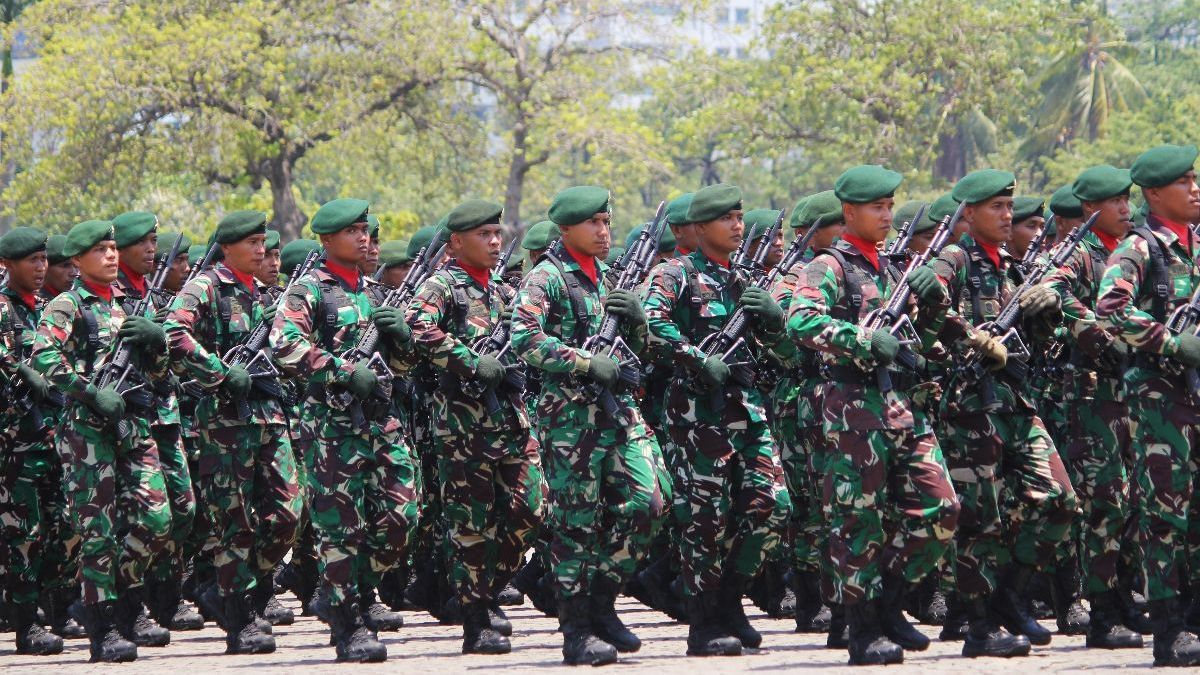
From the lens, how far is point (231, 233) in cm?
1105

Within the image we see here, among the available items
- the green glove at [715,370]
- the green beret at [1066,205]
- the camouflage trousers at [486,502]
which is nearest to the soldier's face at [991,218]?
the green glove at [715,370]

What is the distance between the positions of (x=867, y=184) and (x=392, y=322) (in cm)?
239

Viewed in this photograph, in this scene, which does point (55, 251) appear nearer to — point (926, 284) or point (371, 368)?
point (371, 368)

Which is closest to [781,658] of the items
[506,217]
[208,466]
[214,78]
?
[208,466]

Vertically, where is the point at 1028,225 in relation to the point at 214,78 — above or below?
above

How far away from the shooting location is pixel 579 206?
9.88m

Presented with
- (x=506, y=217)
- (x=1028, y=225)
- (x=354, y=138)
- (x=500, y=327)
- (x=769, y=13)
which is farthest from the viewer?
(x=769, y=13)

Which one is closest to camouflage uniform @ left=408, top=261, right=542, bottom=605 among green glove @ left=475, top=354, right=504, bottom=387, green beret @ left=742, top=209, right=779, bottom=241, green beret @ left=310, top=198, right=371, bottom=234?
green glove @ left=475, top=354, right=504, bottom=387

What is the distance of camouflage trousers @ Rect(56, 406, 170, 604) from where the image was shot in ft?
33.6

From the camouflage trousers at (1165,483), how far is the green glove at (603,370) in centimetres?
235

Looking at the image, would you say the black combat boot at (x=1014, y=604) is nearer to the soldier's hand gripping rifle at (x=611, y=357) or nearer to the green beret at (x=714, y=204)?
the soldier's hand gripping rifle at (x=611, y=357)

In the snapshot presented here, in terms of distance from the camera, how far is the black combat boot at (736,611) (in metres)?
9.73

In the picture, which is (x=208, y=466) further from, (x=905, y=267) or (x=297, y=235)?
(x=297, y=235)

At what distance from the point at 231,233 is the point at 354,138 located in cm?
2058
